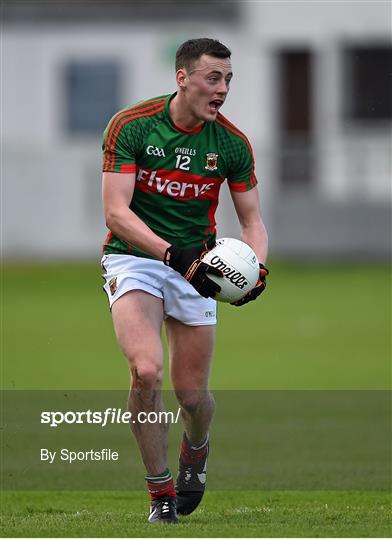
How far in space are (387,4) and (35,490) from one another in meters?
23.9

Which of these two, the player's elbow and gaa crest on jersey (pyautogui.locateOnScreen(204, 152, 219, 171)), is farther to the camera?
gaa crest on jersey (pyautogui.locateOnScreen(204, 152, 219, 171))

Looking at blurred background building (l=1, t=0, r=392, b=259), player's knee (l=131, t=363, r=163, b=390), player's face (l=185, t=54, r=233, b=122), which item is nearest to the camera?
player's knee (l=131, t=363, r=163, b=390)

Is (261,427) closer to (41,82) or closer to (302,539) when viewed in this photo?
(302,539)

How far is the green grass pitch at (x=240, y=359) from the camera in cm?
809

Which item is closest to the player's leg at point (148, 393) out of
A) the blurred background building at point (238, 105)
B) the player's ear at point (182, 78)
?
the player's ear at point (182, 78)

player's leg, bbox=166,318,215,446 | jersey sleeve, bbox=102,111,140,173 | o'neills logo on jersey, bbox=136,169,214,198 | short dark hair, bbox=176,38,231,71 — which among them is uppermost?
short dark hair, bbox=176,38,231,71

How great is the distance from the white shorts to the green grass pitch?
112 centimetres

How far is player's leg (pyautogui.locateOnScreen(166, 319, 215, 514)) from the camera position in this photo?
8586 millimetres

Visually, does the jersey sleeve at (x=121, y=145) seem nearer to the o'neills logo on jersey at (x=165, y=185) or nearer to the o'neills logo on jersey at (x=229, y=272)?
the o'neills logo on jersey at (x=165, y=185)

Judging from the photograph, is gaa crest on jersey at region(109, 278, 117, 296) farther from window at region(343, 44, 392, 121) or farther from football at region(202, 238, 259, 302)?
window at region(343, 44, 392, 121)

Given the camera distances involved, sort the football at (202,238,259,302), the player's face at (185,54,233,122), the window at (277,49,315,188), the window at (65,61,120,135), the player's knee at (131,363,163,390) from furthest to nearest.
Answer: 1. the window at (65,61,120,135)
2. the window at (277,49,315,188)
3. the player's face at (185,54,233,122)
4. the football at (202,238,259,302)
5. the player's knee at (131,363,163,390)

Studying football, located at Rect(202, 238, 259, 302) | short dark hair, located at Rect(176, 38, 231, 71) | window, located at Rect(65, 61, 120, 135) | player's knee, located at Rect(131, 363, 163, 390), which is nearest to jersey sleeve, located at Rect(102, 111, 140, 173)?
short dark hair, located at Rect(176, 38, 231, 71)

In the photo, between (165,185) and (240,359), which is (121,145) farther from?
(240,359)

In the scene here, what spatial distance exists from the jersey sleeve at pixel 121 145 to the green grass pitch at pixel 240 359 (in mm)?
1860
